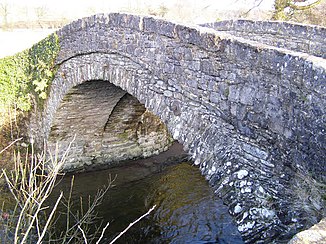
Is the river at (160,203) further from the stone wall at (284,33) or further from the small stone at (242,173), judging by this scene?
the stone wall at (284,33)

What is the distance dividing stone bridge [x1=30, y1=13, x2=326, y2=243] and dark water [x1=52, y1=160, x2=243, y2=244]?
3125 millimetres

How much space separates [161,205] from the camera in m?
8.18

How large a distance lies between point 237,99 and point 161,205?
5.00 m

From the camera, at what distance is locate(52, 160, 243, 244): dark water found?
6.99 m

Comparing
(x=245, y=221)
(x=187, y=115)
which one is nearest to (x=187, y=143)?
(x=187, y=115)

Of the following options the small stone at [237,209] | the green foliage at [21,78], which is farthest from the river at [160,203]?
the small stone at [237,209]

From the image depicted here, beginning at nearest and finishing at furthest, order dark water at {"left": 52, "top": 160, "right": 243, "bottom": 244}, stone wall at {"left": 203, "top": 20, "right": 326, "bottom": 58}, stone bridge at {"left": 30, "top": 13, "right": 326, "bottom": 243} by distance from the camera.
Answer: stone bridge at {"left": 30, "top": 13, "right": 326, "bottom": 243}
dark water at {"left": 52, "top": 160, "right": 243, "bottom": 244}
stone wall at {"left": 203, "top": 20, "right": 326, "bottom": 58}

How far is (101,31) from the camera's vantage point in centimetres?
663

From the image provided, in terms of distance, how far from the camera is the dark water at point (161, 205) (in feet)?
22.9

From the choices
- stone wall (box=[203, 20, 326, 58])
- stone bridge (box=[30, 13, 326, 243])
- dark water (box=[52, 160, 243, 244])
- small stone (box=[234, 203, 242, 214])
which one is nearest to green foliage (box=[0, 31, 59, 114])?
stone bridge (box=[30, 13, 326, 243])

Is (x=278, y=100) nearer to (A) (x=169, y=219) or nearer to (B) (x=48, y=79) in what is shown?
(A) (x=169, y=219)

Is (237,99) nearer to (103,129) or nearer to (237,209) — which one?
(237,209)

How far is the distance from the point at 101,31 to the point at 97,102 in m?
2.78

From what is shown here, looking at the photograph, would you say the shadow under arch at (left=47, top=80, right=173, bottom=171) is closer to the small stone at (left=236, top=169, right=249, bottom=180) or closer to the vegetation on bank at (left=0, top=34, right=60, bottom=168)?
the vegetation on bank at (left=0, top=34, right=60, bottom=168)
